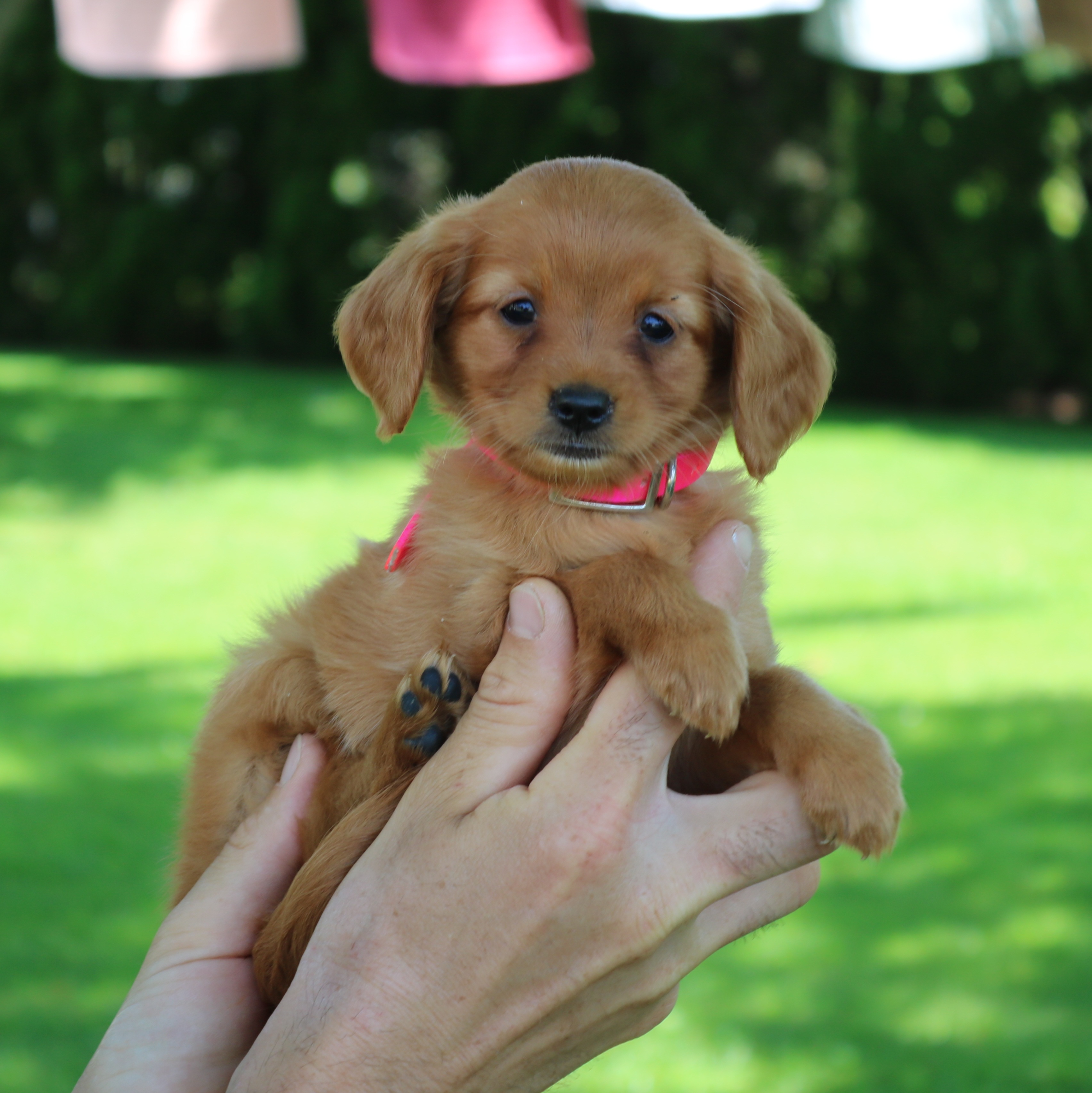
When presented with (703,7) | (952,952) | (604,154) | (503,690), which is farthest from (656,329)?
(604,154)

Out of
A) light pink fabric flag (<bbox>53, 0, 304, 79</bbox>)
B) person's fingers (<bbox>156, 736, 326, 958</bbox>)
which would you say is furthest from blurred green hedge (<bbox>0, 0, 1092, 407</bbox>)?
person's fingers (<bbox>156, 736, 326, 958</bbox>)

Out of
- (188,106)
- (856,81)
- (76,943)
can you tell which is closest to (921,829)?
(76,943)

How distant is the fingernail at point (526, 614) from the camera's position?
2.33 meters

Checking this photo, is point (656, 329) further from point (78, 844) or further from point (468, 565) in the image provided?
point (78, 844)

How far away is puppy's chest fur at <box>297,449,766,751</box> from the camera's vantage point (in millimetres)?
2531

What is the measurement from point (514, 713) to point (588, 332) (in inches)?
30.6

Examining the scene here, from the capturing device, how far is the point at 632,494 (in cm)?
265

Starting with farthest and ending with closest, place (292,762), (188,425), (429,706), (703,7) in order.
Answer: (188,425)
(703,7)
(292,762)
(429,706)

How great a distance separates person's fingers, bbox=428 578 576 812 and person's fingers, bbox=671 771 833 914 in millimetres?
269

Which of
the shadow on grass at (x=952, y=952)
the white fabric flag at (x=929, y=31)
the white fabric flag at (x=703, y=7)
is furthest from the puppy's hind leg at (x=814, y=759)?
the white fabric flag at (x=929, y=31)

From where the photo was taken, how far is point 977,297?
16219 mm

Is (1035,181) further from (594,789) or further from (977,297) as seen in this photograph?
(594,789)

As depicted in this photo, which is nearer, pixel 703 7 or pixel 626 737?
pixel 626 737

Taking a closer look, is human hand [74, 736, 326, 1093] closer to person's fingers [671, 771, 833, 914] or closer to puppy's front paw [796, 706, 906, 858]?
person's fingers [671, 771, 833, 914]
